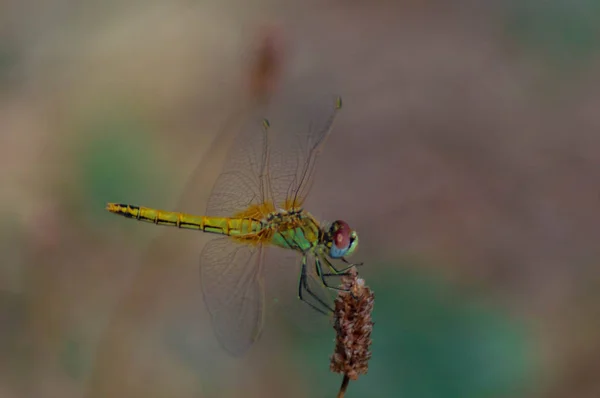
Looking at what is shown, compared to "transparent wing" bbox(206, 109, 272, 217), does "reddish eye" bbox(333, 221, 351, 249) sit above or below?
below

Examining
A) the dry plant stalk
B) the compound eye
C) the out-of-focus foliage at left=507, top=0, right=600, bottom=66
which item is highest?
the out-of-focus foliage at left=507, top=0, right=600, bottom=66

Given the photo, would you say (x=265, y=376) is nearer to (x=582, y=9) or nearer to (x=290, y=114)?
(x=290, y=114)

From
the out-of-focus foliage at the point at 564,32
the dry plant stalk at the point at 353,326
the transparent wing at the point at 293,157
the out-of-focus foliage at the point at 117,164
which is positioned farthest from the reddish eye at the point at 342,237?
the out-of-focus foliage at the point at 564,32

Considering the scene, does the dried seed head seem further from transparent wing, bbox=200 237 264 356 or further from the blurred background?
the blurred background

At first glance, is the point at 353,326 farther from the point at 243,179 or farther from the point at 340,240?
the point at 243,179

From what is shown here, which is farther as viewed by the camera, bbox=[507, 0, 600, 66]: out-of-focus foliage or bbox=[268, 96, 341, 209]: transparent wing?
bbox=[507, 0, 600, 66]: out-of-focus foliage

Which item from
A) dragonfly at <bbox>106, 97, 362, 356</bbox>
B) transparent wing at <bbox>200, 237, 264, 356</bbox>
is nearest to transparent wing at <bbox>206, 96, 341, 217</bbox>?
dragonfly at <bbox>106, 97, 362, 356</bbox>

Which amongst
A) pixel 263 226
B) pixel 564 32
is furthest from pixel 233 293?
pixel 564 32
